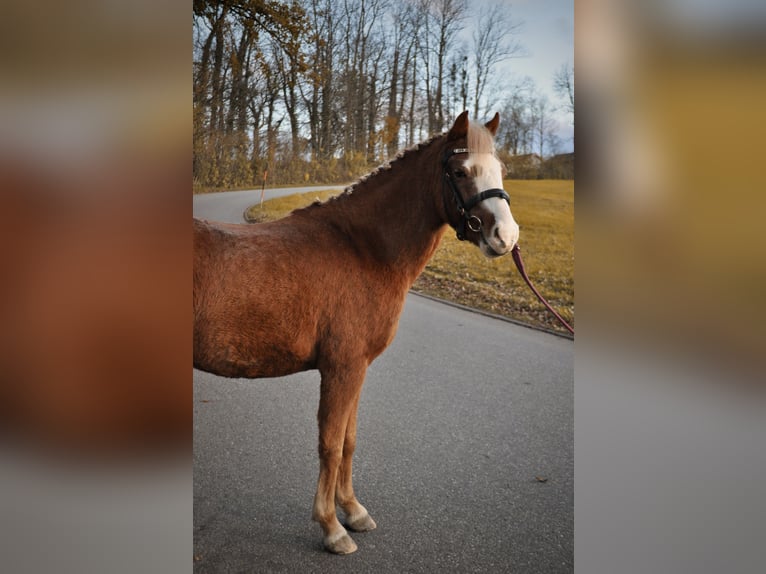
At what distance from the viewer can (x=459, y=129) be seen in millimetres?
1698

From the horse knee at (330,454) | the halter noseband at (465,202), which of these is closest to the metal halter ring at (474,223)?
the halter noseband at (465,202)

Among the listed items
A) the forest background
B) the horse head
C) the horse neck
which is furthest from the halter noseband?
the forest background

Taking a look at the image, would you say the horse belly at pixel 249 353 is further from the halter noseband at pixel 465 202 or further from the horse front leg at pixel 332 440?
the halter noseband at pixel 465 202

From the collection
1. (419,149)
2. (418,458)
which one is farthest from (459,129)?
(418,458)

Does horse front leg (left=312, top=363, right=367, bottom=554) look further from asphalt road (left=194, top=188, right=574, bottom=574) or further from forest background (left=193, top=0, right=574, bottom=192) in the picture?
forest background (left=193, top=0, right=574, bottom=192)

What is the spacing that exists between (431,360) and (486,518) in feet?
2.18

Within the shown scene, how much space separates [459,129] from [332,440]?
1093 mm

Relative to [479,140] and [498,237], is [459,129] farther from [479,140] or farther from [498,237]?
[498,237]

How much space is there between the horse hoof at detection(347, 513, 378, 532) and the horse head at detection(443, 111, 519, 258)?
1.00 m

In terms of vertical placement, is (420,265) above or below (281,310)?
above

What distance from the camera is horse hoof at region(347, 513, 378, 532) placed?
1.82 metres

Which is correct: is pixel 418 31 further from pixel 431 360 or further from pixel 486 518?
pixel 486 518

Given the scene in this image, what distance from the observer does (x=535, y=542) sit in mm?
1831
